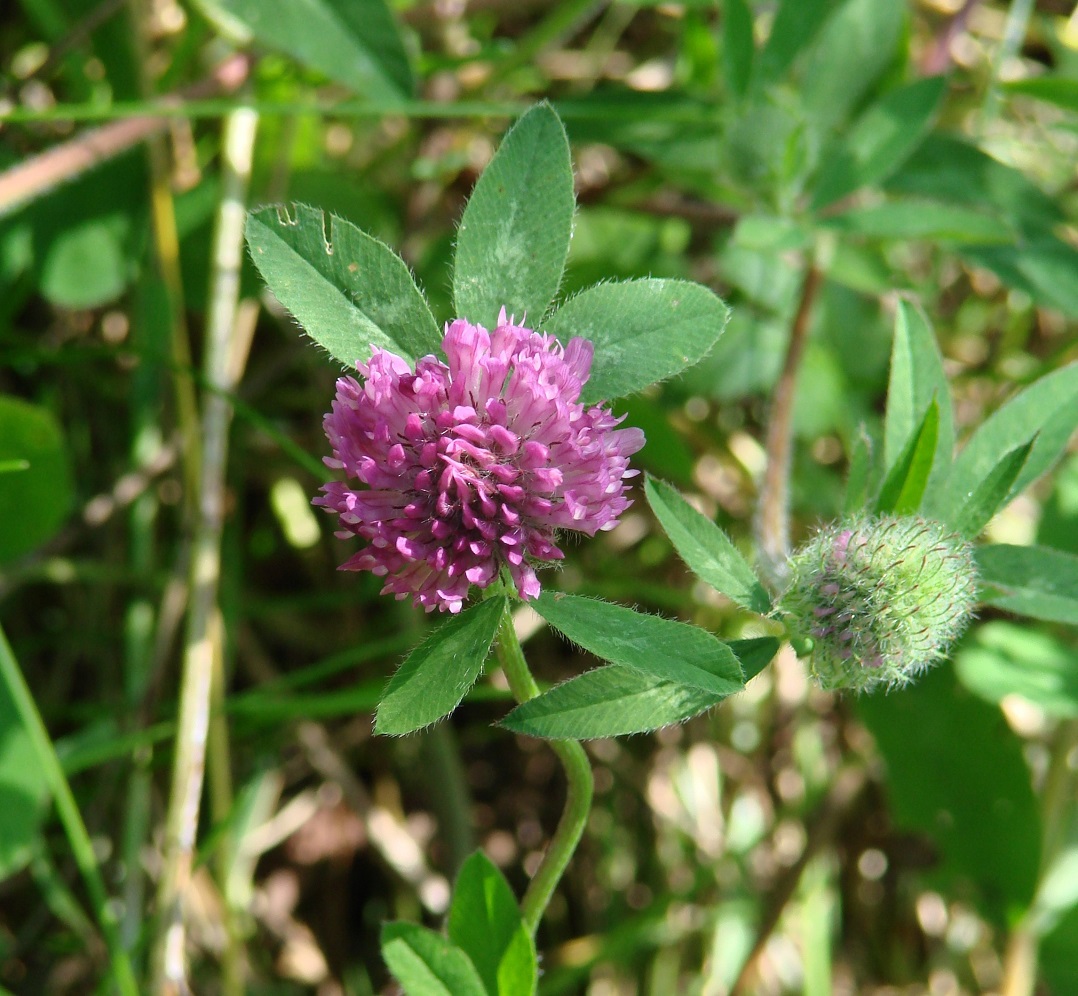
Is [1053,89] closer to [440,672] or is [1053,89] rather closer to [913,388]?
[913,388]

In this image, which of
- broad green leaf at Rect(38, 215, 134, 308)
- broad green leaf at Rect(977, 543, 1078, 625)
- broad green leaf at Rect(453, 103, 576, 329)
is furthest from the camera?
broad green leaf at Rect(38, 215, 134, 308)

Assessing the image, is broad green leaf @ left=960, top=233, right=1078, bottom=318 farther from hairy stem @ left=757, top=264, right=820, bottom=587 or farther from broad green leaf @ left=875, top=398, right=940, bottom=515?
broad green leaf @ left=875, top=398, right=940, bottom=515

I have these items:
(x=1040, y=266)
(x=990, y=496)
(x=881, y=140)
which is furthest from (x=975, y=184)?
A: (x=990, y=496)

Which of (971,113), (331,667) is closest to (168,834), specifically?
(331,667)

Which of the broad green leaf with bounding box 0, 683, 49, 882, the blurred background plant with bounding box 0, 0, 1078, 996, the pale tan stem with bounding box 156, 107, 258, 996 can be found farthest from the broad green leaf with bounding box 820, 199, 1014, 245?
the broad green leaf with bounding box 0, 683, 49, 882

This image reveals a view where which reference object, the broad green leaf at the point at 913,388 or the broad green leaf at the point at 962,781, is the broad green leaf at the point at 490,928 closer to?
the broad green leaf at the point at 913,388

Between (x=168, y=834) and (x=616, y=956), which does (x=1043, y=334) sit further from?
(x=168, y=834)

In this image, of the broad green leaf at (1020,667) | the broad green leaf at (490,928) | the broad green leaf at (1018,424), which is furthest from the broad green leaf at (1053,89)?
the broad green leaf at (490,928)
